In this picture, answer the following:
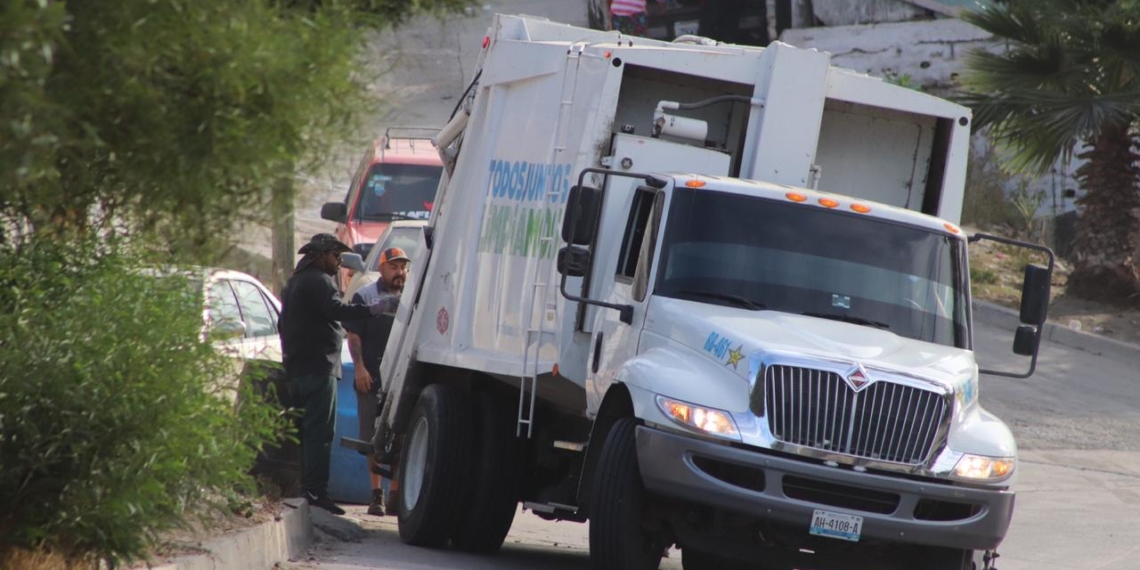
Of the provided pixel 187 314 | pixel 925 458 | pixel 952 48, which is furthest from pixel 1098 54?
pixel 187 314

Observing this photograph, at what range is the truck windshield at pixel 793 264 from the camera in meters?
8.34

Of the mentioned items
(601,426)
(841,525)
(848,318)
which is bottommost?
(841,525)

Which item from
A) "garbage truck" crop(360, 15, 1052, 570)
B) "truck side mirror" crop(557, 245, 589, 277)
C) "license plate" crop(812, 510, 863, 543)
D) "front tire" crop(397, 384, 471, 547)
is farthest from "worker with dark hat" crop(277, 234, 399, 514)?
"license plate" crop(812, 510, 863, 543)

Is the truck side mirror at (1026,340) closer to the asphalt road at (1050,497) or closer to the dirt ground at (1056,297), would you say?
the asphalt road at (1050,497)

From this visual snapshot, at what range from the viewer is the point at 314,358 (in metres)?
10.7

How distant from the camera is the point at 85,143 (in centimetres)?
352

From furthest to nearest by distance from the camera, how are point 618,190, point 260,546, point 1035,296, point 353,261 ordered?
point 353,261, point 618,190, point 1035,296, point 260,546

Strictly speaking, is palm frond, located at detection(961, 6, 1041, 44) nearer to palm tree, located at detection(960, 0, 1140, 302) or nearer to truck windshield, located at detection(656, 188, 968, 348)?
palm tree, located at detection(960, 0, 1140, 302)

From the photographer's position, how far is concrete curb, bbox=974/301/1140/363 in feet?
64.0

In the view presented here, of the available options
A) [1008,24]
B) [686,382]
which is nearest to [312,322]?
[686,382]

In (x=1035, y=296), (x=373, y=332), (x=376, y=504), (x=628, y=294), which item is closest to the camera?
(x=628, y=294)

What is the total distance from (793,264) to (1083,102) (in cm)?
1233

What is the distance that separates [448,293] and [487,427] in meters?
1.02

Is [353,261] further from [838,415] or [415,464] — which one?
[838,415]
